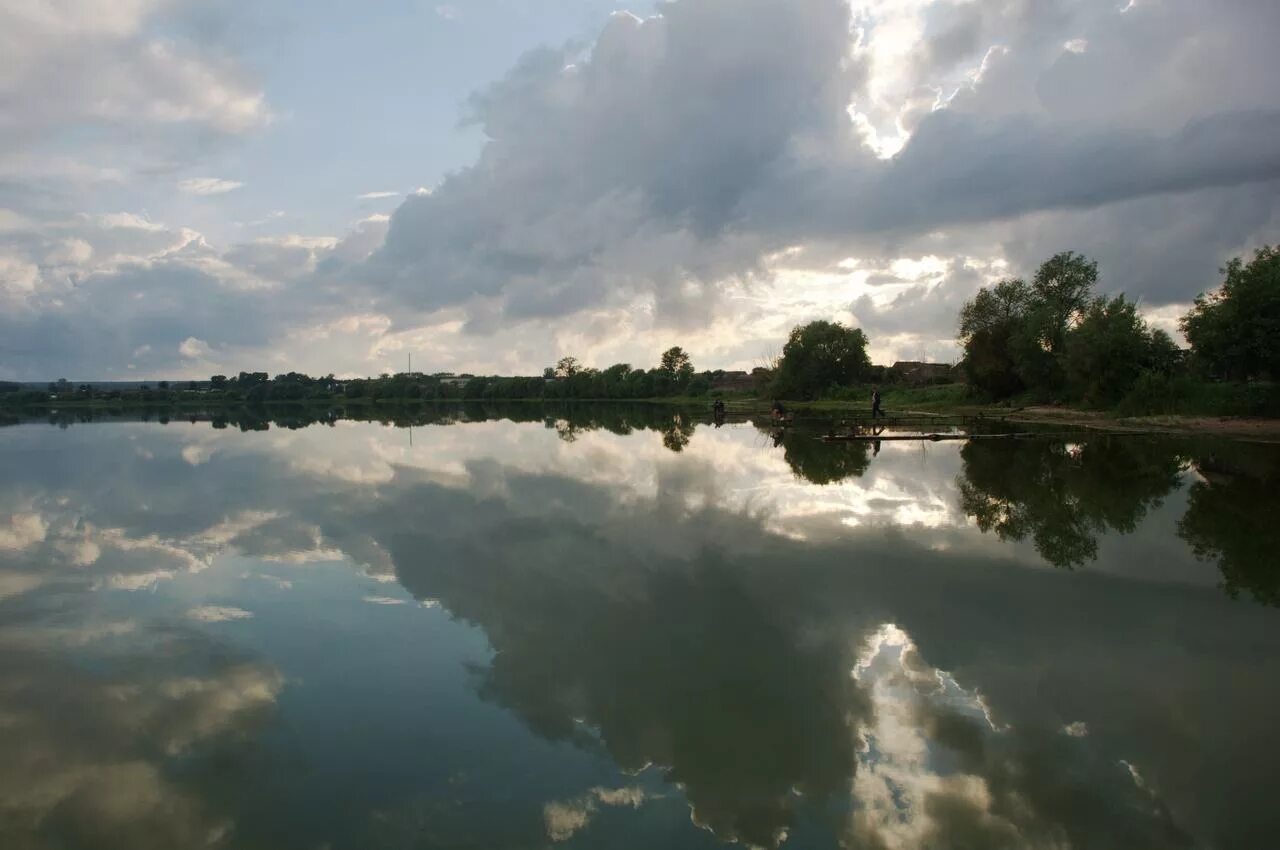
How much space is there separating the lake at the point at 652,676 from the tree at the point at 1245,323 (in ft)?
84.6

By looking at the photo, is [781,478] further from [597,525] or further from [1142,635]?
[1142,635]

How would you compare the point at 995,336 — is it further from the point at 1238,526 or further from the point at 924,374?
the point at 1238,526

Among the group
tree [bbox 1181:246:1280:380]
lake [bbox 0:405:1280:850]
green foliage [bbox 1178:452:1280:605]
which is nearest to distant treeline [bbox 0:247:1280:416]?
tree [bbox 1181:246:1280:380]

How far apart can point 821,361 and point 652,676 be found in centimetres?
8652

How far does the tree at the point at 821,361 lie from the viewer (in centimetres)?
9112

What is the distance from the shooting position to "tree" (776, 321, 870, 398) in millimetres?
91125

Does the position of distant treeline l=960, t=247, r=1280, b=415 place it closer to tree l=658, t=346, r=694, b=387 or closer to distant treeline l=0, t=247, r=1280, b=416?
distant treeline l=0, t=247, r=1280, b=416

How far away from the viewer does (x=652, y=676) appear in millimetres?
7930

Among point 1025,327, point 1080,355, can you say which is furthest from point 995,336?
point 1080,355

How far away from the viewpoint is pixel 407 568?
502 inches

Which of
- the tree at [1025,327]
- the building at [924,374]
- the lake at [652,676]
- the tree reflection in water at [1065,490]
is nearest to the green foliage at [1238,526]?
the lake at [652,676]

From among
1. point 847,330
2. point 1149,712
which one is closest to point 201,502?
point 1149,712

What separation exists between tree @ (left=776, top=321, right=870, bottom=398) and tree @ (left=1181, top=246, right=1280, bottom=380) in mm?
51591

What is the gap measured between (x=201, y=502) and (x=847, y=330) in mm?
82095
